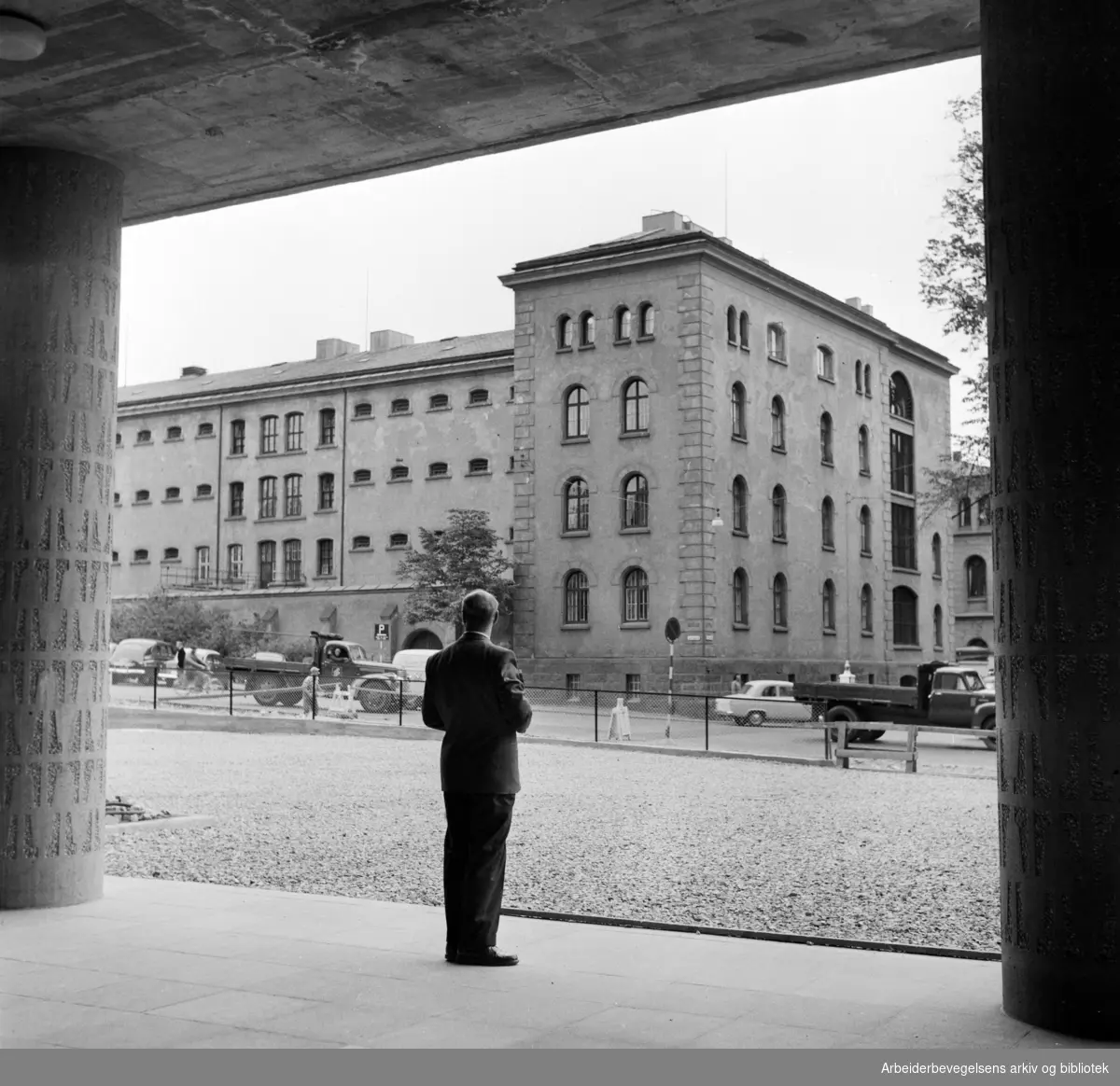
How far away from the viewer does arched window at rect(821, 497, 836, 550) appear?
51.7 metres

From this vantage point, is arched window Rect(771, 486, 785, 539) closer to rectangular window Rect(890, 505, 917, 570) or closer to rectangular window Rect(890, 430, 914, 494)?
rectangular window Rect(890, 505, 917, 570)

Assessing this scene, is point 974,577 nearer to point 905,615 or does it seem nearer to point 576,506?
point 905,615

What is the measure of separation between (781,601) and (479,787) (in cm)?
4235

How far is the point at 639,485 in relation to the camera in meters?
45.7

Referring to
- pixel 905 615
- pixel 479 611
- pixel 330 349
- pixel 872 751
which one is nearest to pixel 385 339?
pixel 330 349

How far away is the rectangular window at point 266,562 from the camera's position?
194 ft

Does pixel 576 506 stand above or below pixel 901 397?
below

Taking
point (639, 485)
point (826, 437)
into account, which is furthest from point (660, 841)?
point (826, 437)

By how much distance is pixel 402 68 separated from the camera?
7688mm

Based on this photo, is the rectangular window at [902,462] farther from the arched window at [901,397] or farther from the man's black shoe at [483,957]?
the man's black shoe at [483,957]

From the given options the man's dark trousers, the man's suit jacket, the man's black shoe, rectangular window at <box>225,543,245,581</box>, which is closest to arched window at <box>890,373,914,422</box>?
rectangular window at <box>225,543,245,581</box>

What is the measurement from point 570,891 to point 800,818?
572 cm

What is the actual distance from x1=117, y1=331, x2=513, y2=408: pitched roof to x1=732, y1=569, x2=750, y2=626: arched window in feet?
46.1

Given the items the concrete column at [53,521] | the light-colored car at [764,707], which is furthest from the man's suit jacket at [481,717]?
the light-colored car at [764,707]
